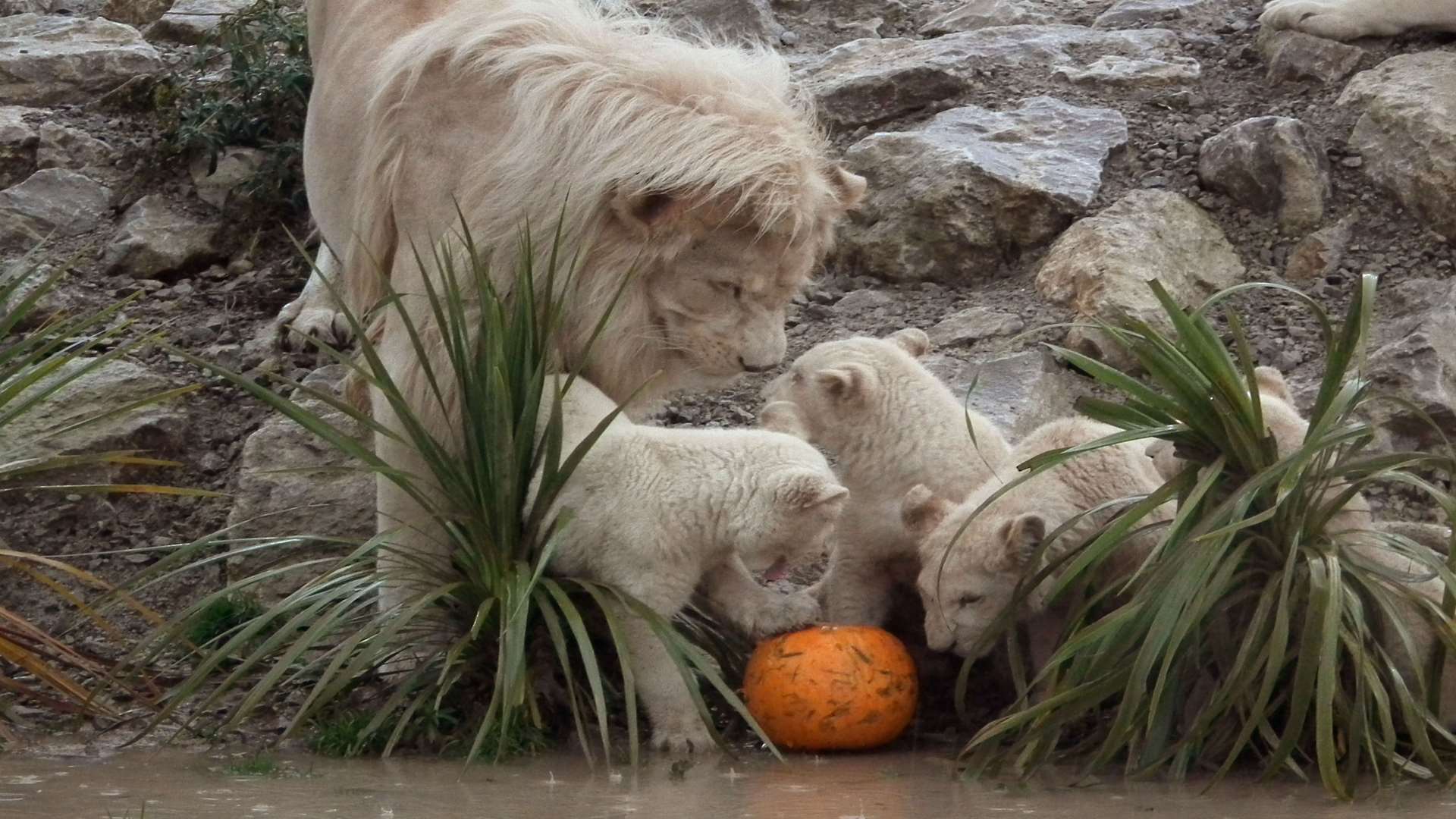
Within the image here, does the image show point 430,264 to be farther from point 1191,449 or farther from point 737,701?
point 1191,449

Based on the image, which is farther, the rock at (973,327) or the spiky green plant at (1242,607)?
the rock at (973,327)

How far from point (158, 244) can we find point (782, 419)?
4.11 metres

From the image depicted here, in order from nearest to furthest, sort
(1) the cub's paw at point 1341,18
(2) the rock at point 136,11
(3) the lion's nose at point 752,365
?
1. (3) the lion's nose at point 752,365
2. (1) the cub's paw at point 1341,18
3. (2) the rock at point 136,11

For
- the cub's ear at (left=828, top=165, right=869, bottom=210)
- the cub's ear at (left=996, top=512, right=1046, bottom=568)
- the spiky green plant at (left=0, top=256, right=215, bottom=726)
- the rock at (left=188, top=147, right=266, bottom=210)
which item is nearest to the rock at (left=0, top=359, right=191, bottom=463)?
the spiky green plant at (left=0, top=256, right=215, bottom=726)

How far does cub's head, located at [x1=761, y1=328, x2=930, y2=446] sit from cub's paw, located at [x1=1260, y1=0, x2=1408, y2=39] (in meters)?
3.47

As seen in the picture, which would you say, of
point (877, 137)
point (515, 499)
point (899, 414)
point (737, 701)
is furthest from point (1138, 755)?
point (877, 137)

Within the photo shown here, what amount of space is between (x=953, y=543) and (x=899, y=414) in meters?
0.68

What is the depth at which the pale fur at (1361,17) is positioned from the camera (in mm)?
7609

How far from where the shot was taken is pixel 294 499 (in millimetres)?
6258

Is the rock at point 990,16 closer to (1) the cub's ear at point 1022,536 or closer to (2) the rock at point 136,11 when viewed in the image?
(2) the rock at point 136,11

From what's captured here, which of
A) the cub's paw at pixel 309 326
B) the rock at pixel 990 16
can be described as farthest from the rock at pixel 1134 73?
the cub's paw at pixel 309 326

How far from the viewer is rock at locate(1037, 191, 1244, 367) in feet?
22.6

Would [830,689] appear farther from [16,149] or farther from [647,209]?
[16,149]

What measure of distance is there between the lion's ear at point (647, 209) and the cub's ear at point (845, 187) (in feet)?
1.90
